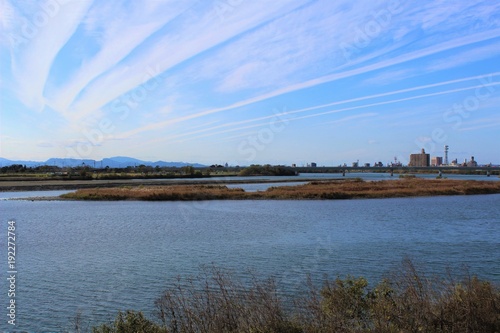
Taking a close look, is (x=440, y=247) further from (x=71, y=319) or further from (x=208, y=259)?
(x=71, y=319)

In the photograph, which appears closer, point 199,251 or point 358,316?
point 358,316

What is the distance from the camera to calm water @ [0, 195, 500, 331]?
15344 millimetres

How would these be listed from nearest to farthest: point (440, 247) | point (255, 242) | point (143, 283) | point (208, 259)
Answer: point (143, 283) < point (208, 259) < point (440, 247) < point (255, 242)

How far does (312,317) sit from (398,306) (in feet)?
6.65

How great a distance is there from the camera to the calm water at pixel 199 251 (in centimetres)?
1534

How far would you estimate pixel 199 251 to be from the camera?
2328 centimetres

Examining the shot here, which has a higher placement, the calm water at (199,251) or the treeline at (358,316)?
the treeline at (358,316)

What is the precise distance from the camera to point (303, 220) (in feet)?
123

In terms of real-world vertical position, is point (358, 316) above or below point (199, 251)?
above

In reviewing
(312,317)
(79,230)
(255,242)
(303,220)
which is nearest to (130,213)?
(79,230)

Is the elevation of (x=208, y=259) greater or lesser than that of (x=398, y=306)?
Result: lesser

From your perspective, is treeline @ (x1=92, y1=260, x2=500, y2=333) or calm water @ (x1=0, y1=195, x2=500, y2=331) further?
calm water @ (x1=0, y1=195, x2=500, y2=331)

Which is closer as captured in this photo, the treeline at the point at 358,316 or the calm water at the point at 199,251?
the treeline at the point at 358,316

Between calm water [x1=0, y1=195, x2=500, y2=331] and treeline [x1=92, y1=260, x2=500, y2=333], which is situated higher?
treeline [x1=92, y1=260, x2=500, y2=333]
